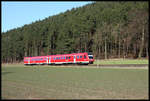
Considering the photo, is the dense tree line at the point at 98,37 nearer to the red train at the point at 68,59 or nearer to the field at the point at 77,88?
the red train at the point at 68,59

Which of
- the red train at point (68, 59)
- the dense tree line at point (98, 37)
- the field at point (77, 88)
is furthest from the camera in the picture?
the dense tree line at point (98, 37)

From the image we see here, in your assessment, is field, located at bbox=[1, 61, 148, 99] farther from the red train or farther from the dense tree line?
the dense tree line

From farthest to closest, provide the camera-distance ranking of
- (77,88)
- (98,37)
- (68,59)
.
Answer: (98,37) < (68,59) < (77,88)

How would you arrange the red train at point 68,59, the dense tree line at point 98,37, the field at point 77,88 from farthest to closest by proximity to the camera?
the dense tree line at point 98,37 → the red train at point 68,59 → the field at point 77,88

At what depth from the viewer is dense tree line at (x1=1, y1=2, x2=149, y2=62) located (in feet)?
161

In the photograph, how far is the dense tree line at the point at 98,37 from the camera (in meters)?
49.0

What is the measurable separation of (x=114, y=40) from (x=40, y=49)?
4595 centimetres

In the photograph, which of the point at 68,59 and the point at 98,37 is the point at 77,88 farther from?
the point at 98,37

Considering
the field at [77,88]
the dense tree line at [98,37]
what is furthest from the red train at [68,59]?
the field at [77,88]

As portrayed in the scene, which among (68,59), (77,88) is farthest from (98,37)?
(77,88)

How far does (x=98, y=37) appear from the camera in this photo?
61.8 m

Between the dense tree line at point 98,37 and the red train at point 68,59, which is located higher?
the dense tree line at point 98,37

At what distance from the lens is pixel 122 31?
5584 cm

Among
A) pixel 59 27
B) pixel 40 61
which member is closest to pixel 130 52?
pixel 40 61
